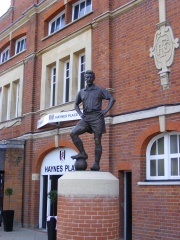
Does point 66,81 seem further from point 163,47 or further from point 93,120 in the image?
point 93,120

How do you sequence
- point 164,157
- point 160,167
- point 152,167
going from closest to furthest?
1. point 164,157
2. point 160,167
3. point 152,167

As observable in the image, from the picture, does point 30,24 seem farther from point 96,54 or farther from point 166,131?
point 166,131

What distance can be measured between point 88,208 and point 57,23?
1160cm

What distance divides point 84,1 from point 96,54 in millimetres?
3206

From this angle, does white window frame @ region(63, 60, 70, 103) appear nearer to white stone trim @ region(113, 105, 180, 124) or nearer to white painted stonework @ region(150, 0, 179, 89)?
white stone trim @ region(113, 105, 180, 124)

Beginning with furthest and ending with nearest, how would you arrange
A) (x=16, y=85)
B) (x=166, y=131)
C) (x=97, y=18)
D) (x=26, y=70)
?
(x=16, y=85), (x=26, y=70), (x=97, y=18), (x=166, y=131)

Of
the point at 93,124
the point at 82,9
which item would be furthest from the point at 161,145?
the point at 82,9

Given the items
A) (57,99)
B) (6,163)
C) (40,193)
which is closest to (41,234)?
(40,193)

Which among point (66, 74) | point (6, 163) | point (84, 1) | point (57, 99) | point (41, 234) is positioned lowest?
point (41, 234)

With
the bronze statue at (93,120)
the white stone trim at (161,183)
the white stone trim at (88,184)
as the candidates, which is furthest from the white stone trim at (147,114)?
the white stone trim at (88,184)

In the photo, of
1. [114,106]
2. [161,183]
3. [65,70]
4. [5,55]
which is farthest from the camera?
[5,55]

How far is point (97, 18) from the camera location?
44.4 ft

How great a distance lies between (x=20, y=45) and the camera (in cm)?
1961

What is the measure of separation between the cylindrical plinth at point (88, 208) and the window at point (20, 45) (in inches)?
516
